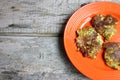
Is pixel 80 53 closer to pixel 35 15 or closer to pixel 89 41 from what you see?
pixel 89 41

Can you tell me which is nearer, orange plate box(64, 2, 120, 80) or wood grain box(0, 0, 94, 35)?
orange plate box(64, 2, 120, 80)

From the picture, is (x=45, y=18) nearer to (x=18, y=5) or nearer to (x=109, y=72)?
(x=18, y=5)

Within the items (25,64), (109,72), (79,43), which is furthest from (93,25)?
(25,64)

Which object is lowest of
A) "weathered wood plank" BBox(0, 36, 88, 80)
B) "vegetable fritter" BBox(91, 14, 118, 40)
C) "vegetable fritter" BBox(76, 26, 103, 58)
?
"weathered wood plank" BBox(0, 36, 88, 80)

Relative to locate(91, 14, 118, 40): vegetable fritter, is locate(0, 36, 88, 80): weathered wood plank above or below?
below

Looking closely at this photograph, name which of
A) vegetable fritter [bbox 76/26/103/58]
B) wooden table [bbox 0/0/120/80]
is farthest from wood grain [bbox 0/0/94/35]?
vegetable fritter [bbox 76/26/103/58]

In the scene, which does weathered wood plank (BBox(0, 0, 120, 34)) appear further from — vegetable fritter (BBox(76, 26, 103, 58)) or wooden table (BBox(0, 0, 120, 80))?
vegetable fritter (BBox(76, 26, 103, 58))

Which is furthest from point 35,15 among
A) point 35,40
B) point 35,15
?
point 35,40
